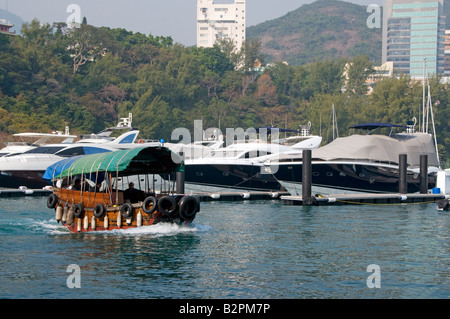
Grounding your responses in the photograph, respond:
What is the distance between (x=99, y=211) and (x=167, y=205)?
2.52 m

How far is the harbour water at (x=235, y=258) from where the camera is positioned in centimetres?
1700

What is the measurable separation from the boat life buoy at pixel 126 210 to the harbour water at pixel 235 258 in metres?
0.72

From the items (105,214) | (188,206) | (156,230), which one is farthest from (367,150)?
(105,214)

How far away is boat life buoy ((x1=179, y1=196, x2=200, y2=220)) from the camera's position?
→ 2456 cm

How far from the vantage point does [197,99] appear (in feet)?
330

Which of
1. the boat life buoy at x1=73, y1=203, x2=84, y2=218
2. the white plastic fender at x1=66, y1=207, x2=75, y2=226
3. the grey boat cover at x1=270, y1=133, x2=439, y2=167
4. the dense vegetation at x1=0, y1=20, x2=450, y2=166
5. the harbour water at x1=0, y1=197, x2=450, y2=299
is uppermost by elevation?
the dense vegetation at x1=0, y1=20, x2=450, y2=166

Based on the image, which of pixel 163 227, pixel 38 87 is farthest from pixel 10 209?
pixel 38 87

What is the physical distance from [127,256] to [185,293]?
4.71 m

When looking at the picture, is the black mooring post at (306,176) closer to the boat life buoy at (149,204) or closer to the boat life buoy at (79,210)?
the boat life buoy at (149,204)

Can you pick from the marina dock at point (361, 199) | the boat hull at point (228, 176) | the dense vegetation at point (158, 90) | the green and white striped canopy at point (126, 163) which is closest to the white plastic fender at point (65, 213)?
the green and white striped canopy at point (126, 163)

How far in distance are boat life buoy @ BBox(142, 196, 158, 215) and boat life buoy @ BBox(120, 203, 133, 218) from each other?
516 millimetres

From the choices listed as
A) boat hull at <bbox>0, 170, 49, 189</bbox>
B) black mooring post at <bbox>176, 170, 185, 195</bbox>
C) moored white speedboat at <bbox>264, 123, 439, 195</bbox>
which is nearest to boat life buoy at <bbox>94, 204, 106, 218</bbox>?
black mooring post at <bbox>176, 170, 185, 195</bbox>

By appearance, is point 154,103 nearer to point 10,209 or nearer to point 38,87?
point 38,87

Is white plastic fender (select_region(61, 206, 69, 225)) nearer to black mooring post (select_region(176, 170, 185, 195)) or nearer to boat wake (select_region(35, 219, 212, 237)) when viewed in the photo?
boat wake (select_region(35, 219, 212, 237))
